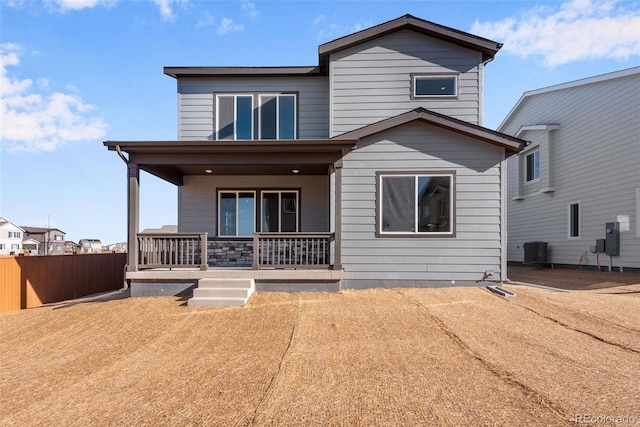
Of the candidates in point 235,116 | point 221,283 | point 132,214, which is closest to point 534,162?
point 235,116

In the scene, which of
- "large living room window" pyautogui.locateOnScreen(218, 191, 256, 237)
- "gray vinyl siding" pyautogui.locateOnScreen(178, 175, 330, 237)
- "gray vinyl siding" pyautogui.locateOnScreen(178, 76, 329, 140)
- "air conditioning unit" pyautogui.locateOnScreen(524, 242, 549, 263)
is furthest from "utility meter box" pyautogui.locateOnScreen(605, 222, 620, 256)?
"large living room window" pyautogui.locateOnScreen(218, 191, 256, 237)

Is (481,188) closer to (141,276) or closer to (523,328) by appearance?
(523,328)

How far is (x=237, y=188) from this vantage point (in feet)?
37.0

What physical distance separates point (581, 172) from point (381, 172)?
9.63 meters

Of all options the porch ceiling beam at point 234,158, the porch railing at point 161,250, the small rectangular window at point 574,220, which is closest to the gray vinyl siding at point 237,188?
the porch railing at point 161,250

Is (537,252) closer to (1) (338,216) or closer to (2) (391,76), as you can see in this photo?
(2) (391,76)

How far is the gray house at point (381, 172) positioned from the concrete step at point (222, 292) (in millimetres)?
43

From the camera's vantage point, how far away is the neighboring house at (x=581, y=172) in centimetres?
1177

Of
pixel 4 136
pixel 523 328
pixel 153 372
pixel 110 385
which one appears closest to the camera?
pixel 110 385

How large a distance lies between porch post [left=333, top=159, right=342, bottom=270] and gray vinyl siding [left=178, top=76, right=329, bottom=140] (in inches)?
117

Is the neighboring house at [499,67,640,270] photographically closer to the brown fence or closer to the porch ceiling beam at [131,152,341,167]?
the porch ceiling beam at [131,152,341,167]

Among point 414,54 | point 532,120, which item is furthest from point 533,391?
point 532,120

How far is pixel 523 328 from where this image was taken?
590 centimetres

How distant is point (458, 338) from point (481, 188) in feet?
15.4
